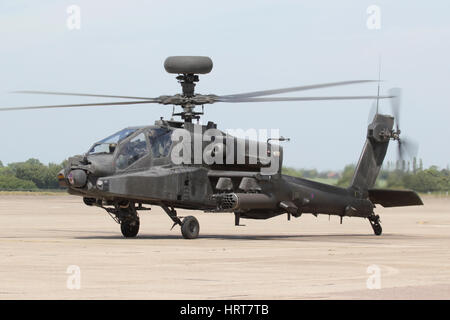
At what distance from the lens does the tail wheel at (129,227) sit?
98.7 ft

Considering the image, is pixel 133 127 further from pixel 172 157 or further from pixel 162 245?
pixel 162 245

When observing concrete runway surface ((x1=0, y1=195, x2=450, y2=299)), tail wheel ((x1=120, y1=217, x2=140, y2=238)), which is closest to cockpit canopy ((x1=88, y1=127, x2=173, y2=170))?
concrete runway surface ((x1=0, y1=195, x2=450, y2=299))

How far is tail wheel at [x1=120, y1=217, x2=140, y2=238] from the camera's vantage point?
30078 millimetres

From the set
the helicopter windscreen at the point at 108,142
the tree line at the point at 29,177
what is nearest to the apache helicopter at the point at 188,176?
the helicopter windscreen at the point at 108,142

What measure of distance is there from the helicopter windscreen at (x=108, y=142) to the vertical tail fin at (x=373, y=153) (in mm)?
9854

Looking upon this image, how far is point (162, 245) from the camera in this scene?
84.6ft

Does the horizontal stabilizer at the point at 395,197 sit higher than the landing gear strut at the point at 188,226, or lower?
higher

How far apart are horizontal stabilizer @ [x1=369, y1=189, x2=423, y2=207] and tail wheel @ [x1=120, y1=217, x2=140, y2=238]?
9499mm

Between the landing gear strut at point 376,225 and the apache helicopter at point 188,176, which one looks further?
the landing gear strut at point 376,225

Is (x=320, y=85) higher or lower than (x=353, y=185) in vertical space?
higher

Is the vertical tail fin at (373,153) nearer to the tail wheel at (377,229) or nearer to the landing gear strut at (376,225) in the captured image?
the landing gear strut at (376,225)

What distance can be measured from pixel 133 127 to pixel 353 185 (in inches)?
374

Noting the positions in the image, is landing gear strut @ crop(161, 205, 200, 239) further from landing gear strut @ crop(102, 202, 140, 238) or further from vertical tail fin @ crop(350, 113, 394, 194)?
vertical tail fin @ crop(350, 113, 394, 194)

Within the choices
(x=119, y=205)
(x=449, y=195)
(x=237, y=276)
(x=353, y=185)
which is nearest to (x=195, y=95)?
(x=119, y=205)
